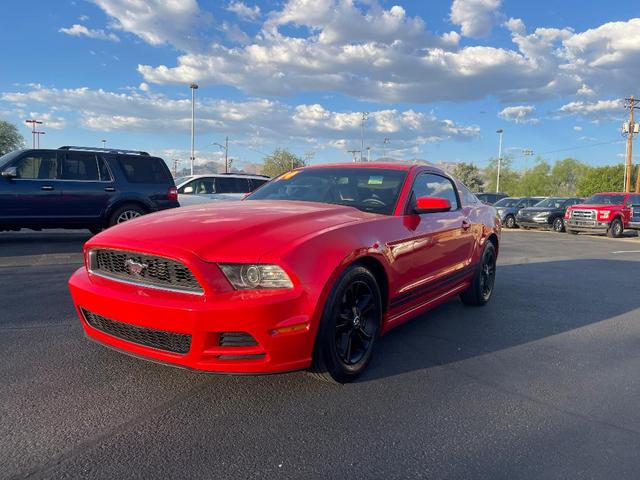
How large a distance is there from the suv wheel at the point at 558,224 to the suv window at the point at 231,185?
1554 centimetres

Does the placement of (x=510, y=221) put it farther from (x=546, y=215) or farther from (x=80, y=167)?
(x=80, y=167)

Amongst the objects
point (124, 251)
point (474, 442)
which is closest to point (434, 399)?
point (474, 442)

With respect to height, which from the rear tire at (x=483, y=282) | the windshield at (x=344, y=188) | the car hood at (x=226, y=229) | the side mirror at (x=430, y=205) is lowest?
the rear tire at (x=483, y=282)

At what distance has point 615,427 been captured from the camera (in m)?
2.82

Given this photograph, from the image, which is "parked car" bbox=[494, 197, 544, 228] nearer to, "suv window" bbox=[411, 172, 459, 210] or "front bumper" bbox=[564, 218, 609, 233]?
"front bumper" bbox=[564, 218, 609, 233]

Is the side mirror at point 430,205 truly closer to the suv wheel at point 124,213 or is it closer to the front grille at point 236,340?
the front grille at point 236,340

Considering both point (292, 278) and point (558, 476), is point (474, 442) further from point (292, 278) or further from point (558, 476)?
point (292, 278)

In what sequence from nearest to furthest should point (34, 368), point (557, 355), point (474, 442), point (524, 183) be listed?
point (474, 442), point (34, 368), point (557, 355), point (524, 183)

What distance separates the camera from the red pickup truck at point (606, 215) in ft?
62.5

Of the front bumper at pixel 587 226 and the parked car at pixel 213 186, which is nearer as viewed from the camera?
the parked car at pixel 213 186

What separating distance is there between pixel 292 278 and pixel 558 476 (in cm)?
164

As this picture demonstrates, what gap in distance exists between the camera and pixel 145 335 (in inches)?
111

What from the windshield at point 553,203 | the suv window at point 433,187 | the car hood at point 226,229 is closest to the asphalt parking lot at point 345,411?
the car hood at point 226,229

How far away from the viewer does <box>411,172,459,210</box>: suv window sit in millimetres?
4336
